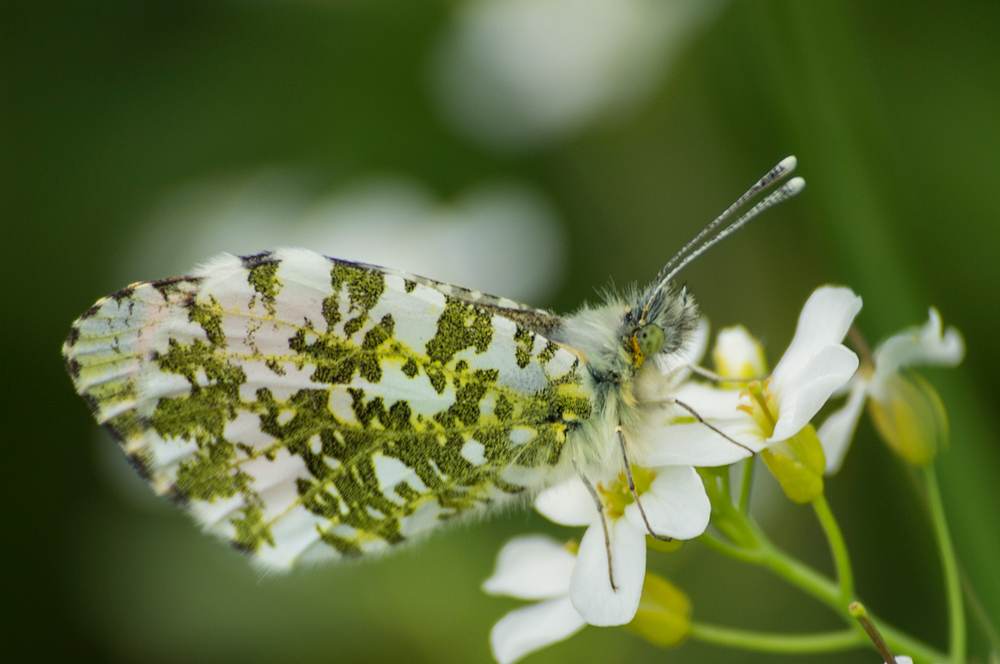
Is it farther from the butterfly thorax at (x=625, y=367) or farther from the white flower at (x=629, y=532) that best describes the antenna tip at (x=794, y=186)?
the white flower at (x=629, y=532)

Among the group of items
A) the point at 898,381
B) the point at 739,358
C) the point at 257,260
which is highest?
the point at 257,260

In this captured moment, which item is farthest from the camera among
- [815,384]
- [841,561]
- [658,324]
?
[658,324]

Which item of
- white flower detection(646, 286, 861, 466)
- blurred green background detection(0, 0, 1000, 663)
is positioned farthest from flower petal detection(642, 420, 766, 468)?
blurred green background detection(0, 0, 1000, 663)

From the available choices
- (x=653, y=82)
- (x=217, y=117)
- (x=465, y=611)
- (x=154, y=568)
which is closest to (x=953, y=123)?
(x=653, y=82)

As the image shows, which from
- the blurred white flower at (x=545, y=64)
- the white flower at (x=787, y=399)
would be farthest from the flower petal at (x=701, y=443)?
the blurred white flower at (x=545, y=64)

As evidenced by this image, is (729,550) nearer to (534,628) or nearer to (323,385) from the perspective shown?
(534,628)

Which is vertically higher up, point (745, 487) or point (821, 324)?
point (821, 324)

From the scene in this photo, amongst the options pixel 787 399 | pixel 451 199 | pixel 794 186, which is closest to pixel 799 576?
pixel 787 399

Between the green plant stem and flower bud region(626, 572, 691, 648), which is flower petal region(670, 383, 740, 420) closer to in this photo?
the green plant stem

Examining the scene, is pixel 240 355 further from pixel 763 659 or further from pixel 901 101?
pixel 901 101
